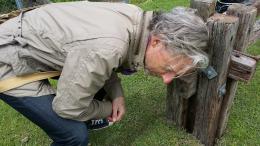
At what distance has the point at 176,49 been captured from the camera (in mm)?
2342

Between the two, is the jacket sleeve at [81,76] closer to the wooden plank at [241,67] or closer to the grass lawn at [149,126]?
the wooden plank at [241,67]

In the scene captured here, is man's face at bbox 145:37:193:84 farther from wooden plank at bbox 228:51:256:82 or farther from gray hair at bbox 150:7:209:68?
wooden plank at bbox 228:51:256:82

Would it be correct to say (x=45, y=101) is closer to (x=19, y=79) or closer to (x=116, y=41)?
(x=19, y=79)

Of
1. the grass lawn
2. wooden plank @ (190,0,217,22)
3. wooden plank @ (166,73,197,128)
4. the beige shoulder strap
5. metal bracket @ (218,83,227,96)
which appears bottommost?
the grass lawn

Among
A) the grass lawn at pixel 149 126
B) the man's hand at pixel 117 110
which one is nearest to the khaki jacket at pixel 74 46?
the man's hand at pixel 117 110

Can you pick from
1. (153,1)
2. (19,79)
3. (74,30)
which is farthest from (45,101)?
(153,1)

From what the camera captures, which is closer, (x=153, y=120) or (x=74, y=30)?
(x=74, y=30)

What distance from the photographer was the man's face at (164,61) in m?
2.36

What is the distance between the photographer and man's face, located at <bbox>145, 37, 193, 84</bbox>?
2.36 metres

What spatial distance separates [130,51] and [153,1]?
6.03 m

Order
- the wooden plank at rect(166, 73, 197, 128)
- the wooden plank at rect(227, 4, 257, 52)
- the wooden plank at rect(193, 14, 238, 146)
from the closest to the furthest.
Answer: the wooden plank at rect(193, 14, 238, 146)
the wooden plank at rect(227, 4, 257, 52)
the wooden plank at rect(166, 73, 197, 128)

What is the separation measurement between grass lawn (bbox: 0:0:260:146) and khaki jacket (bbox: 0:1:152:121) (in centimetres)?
112

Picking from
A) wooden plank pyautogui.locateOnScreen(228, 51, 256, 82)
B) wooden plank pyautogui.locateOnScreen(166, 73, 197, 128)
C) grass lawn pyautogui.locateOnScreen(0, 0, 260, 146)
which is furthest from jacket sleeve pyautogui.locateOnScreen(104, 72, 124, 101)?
wooden plank pyautogui.locateOnScreen(228, 51, 256, 82)

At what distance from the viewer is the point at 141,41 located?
244cm
